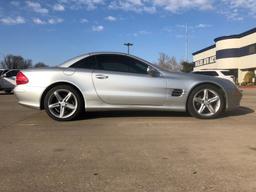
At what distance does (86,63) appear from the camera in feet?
28.9

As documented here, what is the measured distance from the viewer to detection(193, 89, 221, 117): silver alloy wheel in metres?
8.74

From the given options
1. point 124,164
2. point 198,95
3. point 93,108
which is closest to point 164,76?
point 198,95

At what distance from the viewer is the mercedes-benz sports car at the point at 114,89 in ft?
27.9

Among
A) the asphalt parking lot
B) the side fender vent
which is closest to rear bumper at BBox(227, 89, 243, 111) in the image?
the asphalt parking lot

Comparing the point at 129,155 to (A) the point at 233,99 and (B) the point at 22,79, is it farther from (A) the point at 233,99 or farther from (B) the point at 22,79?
(A) the point at 233,99

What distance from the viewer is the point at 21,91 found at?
8.69m

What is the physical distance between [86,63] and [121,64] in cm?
69

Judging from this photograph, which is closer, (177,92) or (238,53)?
(177,92)

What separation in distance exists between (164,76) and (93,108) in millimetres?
1506

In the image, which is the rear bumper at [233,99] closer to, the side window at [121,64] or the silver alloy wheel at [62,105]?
the side window at [121,64]

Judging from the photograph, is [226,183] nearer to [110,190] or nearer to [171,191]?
[171,191]

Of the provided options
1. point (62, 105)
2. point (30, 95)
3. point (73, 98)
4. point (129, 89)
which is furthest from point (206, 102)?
point (30, 95)

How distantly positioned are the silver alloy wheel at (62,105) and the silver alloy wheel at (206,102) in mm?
2353

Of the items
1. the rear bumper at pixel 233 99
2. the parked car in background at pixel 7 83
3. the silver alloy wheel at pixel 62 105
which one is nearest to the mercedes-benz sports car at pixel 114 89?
the silver alloy wheel at pixel 62 105
